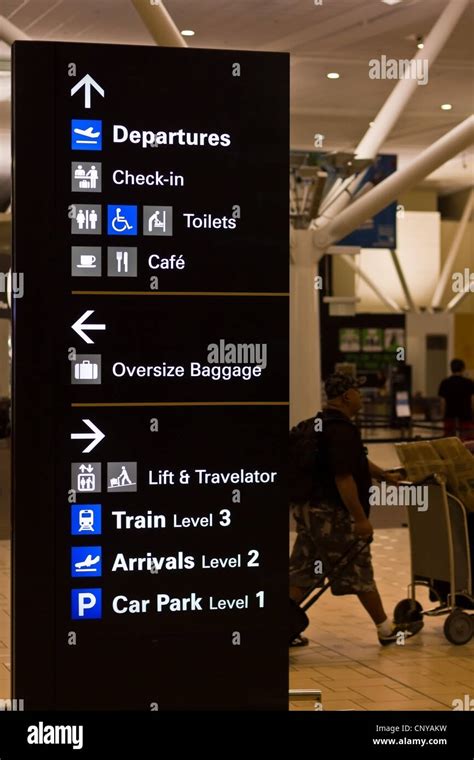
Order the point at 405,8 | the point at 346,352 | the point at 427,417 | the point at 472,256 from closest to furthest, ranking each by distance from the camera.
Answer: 1. the point at 405,8
2. the point at 427,417
3. the point at 346,352
4. the point at 472,256

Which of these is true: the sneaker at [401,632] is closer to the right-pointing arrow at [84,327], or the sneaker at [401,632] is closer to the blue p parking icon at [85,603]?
the blue p parking icon at [85,603]

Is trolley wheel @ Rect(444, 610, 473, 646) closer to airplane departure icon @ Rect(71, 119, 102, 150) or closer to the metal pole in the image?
airplane departure icon @ Rect(71, 119, 102, 150)

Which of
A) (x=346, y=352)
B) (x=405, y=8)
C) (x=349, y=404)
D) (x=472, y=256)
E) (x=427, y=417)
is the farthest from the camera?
(x=472, y=256)

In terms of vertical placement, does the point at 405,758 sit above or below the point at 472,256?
below

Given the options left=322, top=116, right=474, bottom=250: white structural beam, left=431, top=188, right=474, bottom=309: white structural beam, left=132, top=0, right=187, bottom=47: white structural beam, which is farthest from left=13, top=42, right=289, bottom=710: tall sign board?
left=431, top=188, right=474, bottom=309: white structural beam

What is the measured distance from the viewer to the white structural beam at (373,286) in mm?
40562

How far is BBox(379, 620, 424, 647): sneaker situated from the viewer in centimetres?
811

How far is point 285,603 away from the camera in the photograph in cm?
484

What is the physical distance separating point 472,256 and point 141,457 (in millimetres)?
40019

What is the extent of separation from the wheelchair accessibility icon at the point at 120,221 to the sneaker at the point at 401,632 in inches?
167

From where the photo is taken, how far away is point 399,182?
55.8 feet

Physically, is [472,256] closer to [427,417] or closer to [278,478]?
[427,417]

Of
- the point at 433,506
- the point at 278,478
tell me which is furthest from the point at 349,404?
the point at 278,478

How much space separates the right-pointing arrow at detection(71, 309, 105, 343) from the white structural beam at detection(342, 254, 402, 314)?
35.7m
